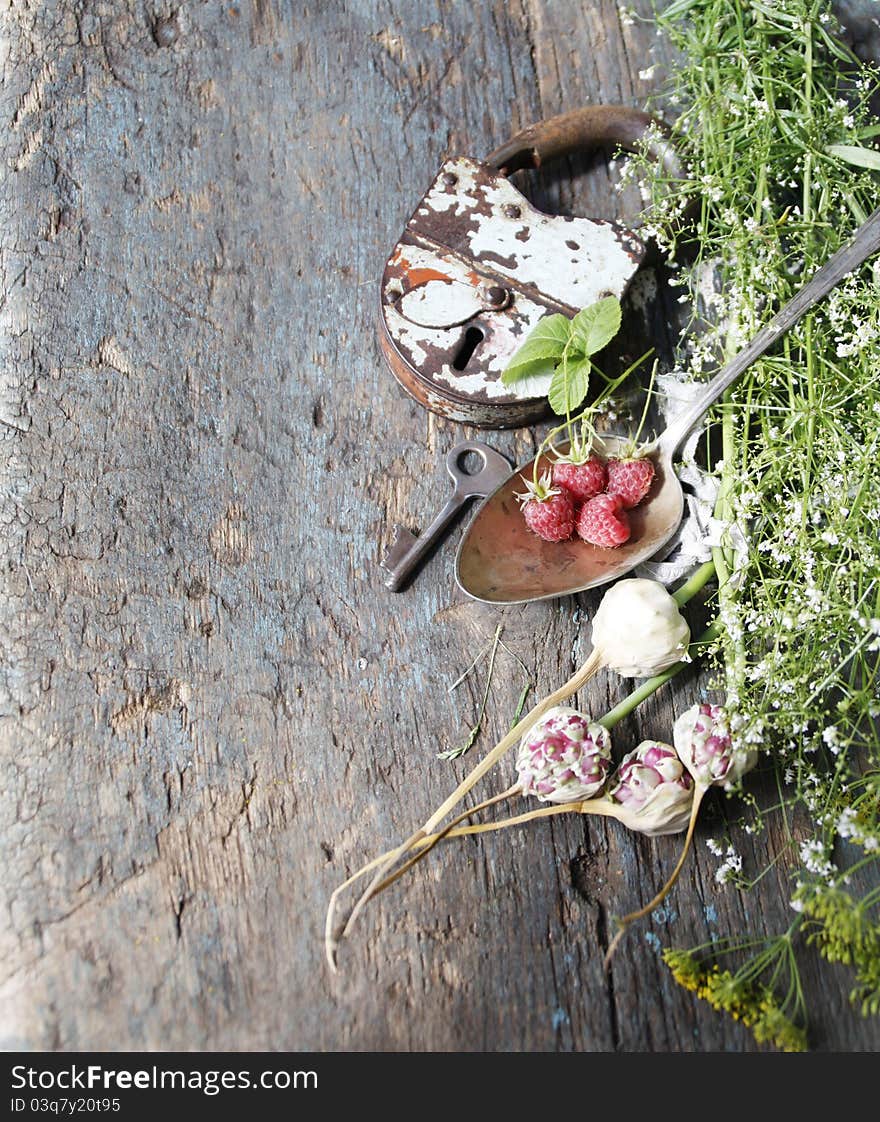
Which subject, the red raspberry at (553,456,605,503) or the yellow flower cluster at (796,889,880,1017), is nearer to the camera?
the yellow flower cluster at (796,889,880,1017)

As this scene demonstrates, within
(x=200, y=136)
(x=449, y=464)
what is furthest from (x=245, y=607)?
(x=200, y=136)

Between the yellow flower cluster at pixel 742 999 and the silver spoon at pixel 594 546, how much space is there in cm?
47

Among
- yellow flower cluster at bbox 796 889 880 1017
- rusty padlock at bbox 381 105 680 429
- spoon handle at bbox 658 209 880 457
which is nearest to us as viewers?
yellow flower cluster at bbox 796 889 880 1017

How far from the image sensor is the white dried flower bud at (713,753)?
1.18m

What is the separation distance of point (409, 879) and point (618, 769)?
297 mm

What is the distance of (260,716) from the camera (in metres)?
1.27

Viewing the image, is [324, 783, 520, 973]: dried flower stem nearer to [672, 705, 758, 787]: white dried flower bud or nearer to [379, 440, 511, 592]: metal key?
[672, 705, 758, 787]: white dried flower bud

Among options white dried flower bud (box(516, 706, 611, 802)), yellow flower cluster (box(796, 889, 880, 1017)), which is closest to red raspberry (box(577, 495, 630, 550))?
white dried flower bud (box(516, 706, 611, 802))

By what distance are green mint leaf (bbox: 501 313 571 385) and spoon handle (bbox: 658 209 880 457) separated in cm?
19

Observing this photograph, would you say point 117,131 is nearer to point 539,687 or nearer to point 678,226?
point 678,226

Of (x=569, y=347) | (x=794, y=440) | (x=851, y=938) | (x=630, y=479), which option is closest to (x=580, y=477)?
(x=630, y=479)

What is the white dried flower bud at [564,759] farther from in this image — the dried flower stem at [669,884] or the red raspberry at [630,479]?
the red raspberry at [630,479]

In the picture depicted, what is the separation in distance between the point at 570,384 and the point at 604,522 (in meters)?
0.19

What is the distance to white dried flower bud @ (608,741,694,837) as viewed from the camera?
1.17m
